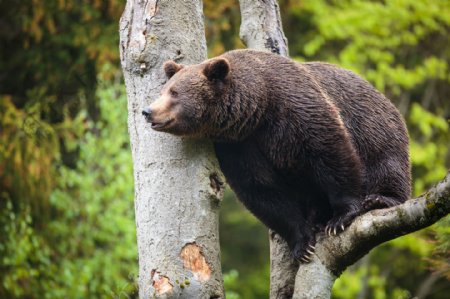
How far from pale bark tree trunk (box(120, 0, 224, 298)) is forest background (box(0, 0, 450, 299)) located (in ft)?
14.2

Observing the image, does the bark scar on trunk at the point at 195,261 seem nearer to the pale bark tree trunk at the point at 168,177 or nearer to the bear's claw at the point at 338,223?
the pale bark tree trunk at the point at 168,177

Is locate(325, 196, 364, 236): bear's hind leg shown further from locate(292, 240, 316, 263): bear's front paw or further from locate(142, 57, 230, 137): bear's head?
locate(142, 57, 230, 137): bear's head

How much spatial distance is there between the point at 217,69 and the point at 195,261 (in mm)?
1450

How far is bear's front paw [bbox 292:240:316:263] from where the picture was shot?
200 inches

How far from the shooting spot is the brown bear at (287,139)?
5285mm

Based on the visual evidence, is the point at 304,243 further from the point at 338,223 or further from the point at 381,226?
the point at 381,226

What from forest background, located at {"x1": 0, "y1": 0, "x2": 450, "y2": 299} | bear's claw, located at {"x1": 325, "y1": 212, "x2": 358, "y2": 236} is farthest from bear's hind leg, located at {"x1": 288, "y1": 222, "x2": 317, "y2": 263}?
forest background, located at {"x1": 0, "y1": 0, "x2": 450, "y2": 299}

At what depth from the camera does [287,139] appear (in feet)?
17.4

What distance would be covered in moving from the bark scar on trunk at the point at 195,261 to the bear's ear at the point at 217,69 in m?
1.31

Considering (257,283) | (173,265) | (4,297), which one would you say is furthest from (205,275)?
(257,283)

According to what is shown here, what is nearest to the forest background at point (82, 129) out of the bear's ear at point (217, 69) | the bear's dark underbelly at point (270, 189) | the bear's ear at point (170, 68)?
the bear's dark underbelly at point (270, 189)

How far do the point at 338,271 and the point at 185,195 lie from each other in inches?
45.9

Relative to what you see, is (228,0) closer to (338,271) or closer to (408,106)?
(408,106)

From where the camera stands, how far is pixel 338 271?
492 centimetres
